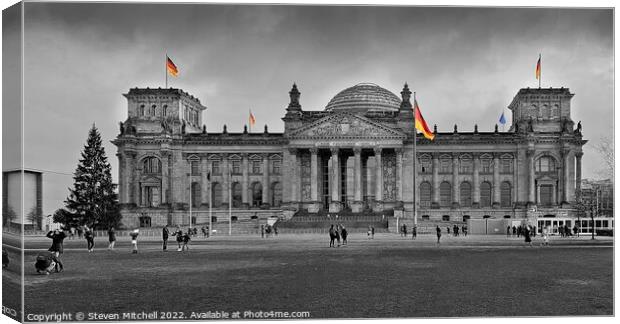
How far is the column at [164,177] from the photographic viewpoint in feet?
298

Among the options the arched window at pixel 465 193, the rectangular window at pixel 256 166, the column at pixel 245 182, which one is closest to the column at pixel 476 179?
the arched window at pixel 465 193

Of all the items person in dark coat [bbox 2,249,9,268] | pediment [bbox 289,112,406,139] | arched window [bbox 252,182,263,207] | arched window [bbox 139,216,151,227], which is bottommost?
arched window [bbox 139,216,151,227]

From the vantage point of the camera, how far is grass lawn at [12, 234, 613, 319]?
18484mm

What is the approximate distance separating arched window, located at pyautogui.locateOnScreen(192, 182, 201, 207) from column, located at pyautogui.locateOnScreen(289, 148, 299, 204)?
13.2m

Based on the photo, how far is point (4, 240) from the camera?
18844 mm

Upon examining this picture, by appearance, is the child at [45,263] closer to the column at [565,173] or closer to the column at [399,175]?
the column at [399,175]

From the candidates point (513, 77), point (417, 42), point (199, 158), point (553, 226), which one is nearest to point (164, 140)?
point (199, 158)

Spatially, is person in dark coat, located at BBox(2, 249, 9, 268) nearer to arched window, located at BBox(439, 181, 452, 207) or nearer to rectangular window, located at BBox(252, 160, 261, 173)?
rectangular window, located at BBox(252, 160, 261, 173)

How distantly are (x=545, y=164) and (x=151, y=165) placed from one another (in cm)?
5311

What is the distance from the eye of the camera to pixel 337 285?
22062 mm

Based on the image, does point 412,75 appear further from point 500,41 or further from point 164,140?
point 164,140

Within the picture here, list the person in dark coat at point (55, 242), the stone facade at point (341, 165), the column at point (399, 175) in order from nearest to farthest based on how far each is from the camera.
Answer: the person in dark coat at point (55, 242) < the stone facade at point (341, 165) < the column at point (399, 175)

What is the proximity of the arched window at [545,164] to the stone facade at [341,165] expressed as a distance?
13 cm

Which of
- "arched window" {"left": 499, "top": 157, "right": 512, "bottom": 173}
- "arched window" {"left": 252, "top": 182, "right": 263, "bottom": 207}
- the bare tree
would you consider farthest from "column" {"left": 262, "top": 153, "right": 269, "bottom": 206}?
the bare tree
